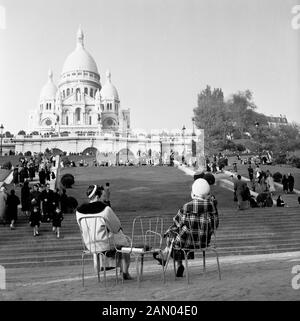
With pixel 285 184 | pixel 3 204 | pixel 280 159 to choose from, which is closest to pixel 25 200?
pixel 3 204

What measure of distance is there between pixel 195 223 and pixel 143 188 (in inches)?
702

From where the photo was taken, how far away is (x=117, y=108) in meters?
102

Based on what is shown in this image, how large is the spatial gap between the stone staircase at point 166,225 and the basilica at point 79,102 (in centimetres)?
7440

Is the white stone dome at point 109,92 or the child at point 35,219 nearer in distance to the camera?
the child at point 35,219

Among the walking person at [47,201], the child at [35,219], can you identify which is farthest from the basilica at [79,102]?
the child at [35,219]

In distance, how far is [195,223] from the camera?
5.49 meters

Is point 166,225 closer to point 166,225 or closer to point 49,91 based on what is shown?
point 166,225

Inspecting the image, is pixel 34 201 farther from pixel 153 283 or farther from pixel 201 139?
pixel 201 139

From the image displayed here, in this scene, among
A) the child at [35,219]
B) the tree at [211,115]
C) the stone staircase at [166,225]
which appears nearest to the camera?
the stone staircase at [166,225]

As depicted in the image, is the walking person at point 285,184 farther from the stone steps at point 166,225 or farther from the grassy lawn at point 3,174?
the grassy lawn at point 3,174

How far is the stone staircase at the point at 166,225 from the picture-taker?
377 inches

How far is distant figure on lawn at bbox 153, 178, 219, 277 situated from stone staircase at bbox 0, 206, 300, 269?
4.21 meters

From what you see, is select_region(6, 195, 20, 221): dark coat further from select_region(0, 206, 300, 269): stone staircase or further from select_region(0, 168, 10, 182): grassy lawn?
select_region(0, 168, 10, 182): grassy lawn

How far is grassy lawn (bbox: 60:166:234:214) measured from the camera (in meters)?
18.0
